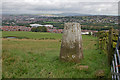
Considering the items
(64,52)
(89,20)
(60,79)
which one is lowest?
(60,79)

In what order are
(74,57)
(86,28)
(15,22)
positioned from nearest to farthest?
(74,57) < (86,28) < (15,22)

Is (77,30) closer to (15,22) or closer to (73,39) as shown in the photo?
(73,39)

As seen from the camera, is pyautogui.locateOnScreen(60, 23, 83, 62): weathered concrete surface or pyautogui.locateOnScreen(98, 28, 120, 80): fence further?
pyautogui.locateOnScreen(60, 23, 83, 62): weathered concrete surface

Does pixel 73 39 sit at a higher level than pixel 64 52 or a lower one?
higher

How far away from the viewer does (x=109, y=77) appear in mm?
4668

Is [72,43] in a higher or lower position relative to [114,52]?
higher

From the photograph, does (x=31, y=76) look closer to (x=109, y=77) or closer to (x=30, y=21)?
(x=109, y=77)

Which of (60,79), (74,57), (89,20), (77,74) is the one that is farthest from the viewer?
(89,20)

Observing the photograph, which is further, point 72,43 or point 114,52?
point 72,43

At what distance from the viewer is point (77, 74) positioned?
16.8 ft

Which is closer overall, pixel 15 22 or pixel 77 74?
pixel 77 74

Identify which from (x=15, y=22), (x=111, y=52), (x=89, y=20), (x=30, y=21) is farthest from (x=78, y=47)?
(x=30, y=21)

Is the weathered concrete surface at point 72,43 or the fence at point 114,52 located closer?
the fence at point 114,52

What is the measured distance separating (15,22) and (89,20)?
34.9m
